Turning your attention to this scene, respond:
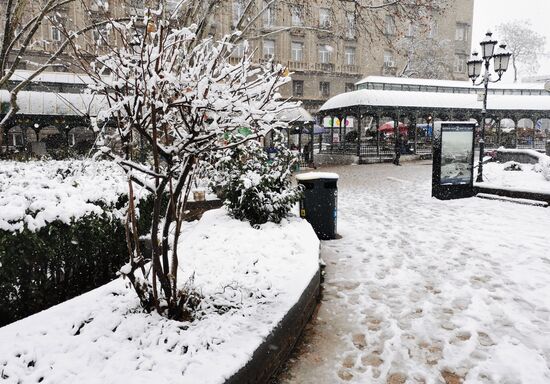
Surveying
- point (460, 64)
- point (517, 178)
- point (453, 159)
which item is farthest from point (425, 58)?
point (453, 159)

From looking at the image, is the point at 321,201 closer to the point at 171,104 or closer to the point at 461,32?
the point at 171,104

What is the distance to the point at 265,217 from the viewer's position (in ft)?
21.2

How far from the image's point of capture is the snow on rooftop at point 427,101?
24.8 metres

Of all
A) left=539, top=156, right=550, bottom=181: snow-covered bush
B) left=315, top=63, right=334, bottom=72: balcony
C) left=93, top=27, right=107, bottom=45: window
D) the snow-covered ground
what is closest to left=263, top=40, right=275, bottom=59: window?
left=315, top=63, right=334, bottom=72: balcony

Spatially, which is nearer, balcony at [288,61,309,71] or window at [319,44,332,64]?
balcony at [288,61,309,71]

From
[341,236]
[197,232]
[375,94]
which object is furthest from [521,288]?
[375,94]

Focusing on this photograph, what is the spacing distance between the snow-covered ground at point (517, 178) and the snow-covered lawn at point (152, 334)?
9273mm

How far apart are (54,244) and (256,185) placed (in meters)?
3.30

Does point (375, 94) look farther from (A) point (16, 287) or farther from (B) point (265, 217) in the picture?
(A) point (16, 287)

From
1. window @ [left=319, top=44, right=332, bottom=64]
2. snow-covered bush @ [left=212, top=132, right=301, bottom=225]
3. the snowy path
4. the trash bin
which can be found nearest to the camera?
the snowy path

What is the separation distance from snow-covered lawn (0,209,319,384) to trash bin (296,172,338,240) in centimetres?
262

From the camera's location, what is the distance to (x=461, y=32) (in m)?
51.2

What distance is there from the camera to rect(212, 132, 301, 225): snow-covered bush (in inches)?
251

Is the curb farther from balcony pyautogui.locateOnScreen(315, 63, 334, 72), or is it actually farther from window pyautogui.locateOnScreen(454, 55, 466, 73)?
window pyautogui.locateOnScreen(454, 55, 466, 73)
